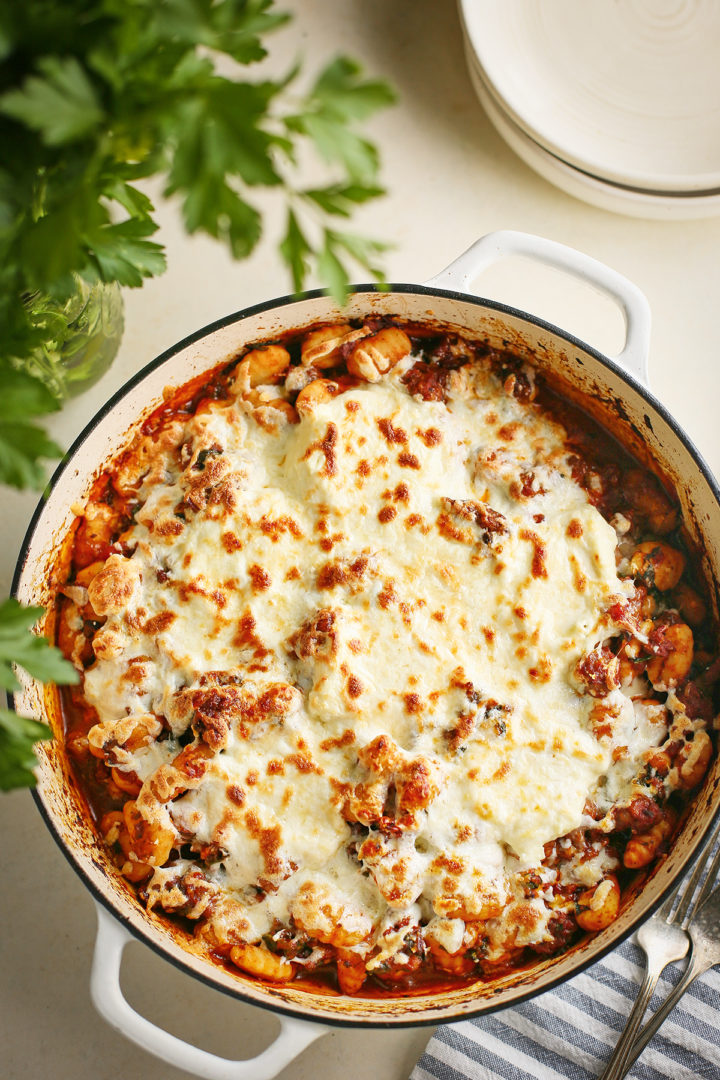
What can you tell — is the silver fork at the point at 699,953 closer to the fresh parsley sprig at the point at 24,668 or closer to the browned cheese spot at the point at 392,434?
the browned cheese spot at the point at 392,434

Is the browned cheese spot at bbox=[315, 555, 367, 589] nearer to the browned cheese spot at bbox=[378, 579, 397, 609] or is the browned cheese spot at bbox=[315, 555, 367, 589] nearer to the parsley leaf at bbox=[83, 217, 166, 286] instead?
the browned cheese spot at bbox=[378, 579, 397, 609]

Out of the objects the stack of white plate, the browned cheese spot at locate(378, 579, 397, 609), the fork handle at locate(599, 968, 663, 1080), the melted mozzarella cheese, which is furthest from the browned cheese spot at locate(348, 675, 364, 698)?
the stack of white plate

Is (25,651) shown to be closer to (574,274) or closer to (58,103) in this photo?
(58,103)

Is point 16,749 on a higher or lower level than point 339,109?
lower

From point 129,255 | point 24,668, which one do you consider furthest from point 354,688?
point 129,255

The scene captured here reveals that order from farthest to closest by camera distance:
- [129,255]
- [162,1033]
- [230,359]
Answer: [230,359] < [162,1033] < [129,255]

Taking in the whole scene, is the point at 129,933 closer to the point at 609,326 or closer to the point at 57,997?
the point at 57,997

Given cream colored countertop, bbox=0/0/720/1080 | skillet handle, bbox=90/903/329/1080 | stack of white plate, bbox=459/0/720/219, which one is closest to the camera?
skillet handle, bbox=90/903/329/1080

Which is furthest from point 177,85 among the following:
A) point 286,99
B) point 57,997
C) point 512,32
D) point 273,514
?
point 57,997
